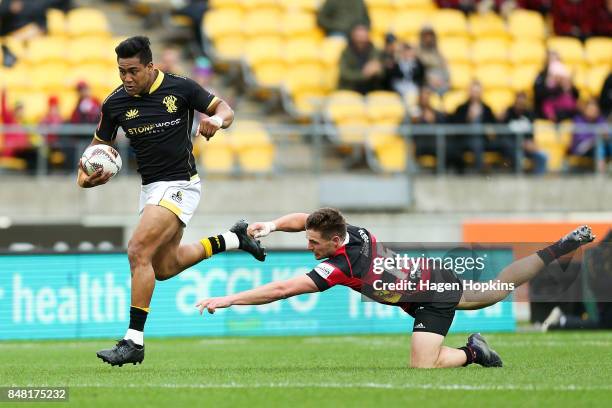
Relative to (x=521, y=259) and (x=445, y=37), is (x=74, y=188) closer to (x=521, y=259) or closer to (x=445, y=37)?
(x=445, y=37)

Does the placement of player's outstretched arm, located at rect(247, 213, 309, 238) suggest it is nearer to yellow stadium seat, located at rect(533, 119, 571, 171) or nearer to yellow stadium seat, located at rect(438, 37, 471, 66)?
yellow stadium seat, located at rect(533, 119, 571, 171)

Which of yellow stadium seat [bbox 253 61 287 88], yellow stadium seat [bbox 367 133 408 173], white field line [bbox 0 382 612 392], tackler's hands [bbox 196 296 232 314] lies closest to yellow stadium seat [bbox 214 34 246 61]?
yellow stadium seat [bbox 253 61 287 88]

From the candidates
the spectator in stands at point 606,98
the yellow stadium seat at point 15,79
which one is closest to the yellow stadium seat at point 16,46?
the yellow stadium seat at point 15,79

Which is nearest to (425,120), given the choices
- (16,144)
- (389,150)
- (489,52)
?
(389,150)

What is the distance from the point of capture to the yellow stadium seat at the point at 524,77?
21266 millimetres

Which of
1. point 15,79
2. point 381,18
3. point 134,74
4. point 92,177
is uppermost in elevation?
point 381,18

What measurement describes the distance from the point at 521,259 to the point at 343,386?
2.67m

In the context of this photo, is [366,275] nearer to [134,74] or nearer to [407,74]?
[134,74]

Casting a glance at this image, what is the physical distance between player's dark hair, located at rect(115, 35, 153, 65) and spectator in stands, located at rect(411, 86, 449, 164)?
8.87 meters

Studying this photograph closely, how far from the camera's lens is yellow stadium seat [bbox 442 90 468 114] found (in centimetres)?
1989

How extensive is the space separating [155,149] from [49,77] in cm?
1007

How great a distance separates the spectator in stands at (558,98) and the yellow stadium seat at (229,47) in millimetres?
4917

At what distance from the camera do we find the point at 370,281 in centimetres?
953

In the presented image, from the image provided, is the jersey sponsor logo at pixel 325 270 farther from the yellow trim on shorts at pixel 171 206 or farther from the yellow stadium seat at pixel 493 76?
the yellow stadium seat at pixel 493 76
